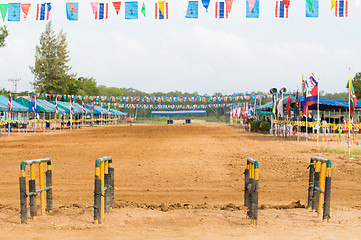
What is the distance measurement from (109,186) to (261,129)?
111 feet

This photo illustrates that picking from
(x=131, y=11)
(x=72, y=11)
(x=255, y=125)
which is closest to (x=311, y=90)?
(x=131, y=11)

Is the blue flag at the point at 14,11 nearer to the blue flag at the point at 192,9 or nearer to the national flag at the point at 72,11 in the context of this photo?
the national flag at the point at 72,11

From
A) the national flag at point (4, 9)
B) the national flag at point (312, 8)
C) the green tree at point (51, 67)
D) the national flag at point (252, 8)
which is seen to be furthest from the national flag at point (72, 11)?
the green tree at point (51, 67)

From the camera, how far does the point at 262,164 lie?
1434 centimetres

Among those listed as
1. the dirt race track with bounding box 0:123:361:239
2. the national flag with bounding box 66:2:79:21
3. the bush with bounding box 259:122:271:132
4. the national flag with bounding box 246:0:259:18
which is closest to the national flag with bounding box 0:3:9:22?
the national flag with bounding box 66:2:79:21

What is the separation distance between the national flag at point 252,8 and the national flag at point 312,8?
2.17 metres

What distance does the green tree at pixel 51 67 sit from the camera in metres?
79.8

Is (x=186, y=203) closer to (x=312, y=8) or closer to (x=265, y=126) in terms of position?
(x=312, y=8)

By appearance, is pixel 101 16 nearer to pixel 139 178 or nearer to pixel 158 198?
pixel 139 178

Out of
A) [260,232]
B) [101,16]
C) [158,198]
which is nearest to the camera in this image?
[260,232]

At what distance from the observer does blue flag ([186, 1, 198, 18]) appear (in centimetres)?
1908

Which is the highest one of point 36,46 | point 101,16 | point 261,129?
point 36,46

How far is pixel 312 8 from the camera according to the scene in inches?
733

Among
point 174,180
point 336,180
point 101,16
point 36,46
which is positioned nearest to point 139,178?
point 174,180
